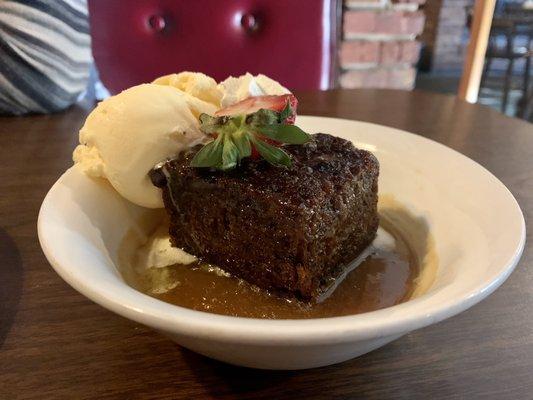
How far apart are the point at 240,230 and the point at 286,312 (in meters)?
0.14

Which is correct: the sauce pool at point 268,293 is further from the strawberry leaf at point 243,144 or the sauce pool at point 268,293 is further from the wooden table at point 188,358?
the strawberry leaf at point 243,144

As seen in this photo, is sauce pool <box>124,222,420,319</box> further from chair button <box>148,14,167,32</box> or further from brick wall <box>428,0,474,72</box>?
brick wall <box>428,0,474,72</box>

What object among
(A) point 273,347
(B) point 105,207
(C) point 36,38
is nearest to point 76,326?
(B) point 105,207

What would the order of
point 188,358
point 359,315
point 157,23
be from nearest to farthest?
point 359,315 < point 188,358 < point 157,23

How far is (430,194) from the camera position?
2.83 ft

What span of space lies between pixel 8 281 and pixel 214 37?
4.18 ft

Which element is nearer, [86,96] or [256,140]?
[256,140]

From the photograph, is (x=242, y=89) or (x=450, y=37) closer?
(x=242, y=89)

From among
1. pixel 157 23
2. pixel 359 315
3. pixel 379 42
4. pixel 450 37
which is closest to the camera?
pixel 359 315

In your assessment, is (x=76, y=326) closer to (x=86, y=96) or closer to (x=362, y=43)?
(x=86, y=96)

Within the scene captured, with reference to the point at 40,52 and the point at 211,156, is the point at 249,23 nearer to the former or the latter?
the point at 40,52

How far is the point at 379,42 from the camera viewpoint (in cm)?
231

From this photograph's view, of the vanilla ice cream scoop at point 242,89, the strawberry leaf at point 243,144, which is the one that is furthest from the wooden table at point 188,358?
the vanilla ice cream scoop at point 242,89

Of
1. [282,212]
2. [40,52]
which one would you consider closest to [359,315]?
[282,212]
